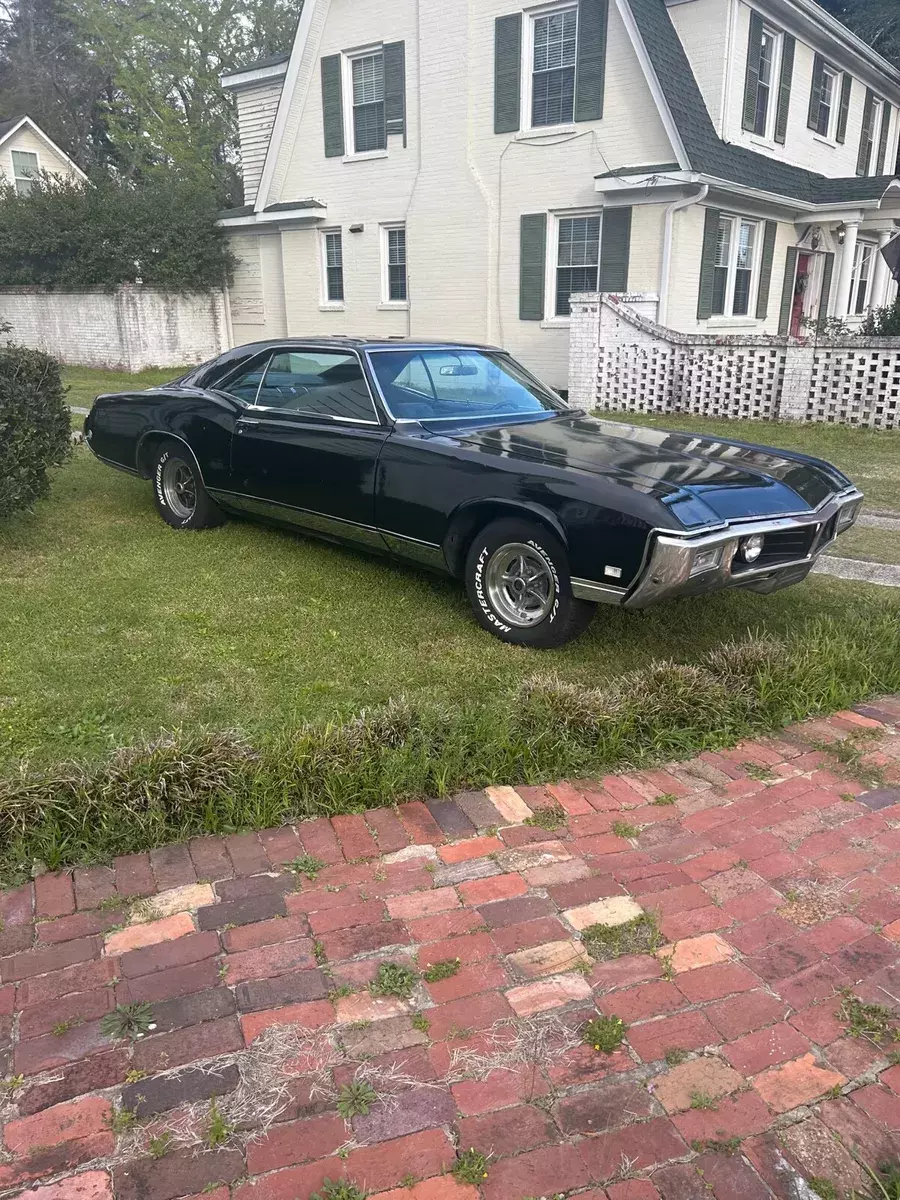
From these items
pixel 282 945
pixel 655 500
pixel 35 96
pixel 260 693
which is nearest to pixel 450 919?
pixel 282 945

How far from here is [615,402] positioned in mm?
14180

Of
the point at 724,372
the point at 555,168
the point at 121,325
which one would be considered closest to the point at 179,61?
the point at 121,325

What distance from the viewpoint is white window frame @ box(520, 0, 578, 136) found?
49.3 ft

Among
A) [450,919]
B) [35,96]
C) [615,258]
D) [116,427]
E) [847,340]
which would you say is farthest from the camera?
[35,96]

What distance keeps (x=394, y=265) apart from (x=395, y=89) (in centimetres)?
310

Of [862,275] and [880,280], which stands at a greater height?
[862,275]

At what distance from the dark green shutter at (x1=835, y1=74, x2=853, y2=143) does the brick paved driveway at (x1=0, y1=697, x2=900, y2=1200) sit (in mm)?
20252

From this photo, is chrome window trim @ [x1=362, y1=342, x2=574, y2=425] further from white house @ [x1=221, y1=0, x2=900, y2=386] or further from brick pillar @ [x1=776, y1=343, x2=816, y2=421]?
white house @ [x1=221, y1=0, x2=900, y2=386]

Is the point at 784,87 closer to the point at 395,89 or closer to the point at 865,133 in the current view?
the point at 865,133

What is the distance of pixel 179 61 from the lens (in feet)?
115

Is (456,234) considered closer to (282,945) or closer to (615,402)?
(615,402)

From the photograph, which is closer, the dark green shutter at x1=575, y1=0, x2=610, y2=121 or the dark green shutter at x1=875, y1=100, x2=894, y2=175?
the dark green shutter at x1=575, y1=0, x2=610, y2=121

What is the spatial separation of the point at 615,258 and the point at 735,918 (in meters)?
14.4

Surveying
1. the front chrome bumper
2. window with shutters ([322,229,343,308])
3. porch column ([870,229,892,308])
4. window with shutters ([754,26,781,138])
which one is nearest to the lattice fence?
window with shutters ([754,26,781,138])
